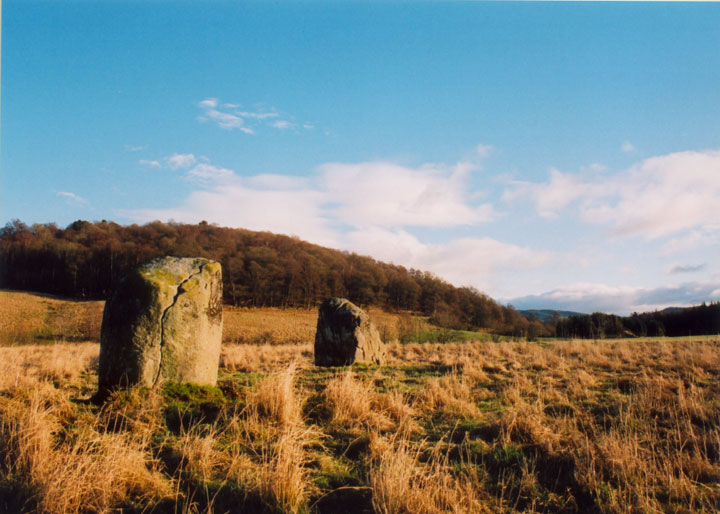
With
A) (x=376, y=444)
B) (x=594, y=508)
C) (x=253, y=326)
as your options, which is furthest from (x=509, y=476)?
(x=253, y=326)

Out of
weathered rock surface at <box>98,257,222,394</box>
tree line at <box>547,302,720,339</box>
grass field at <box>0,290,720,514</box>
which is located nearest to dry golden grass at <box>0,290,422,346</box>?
tree line at <box>547,302,720,339</box>

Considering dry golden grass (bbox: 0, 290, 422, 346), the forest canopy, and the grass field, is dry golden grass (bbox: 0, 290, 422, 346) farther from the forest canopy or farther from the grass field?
the grass field

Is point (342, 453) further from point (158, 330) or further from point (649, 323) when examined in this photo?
point (649, 323)

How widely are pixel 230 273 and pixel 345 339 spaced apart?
60790mm

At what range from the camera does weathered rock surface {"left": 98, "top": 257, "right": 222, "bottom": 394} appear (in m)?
5.48

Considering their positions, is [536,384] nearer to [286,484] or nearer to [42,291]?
[286,484]

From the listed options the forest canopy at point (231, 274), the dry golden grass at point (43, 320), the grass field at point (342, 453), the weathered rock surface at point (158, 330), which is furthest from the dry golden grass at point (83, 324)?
the grass field at point (342, 453)

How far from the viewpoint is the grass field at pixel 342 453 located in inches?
117

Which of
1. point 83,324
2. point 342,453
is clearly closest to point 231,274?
point 83,324

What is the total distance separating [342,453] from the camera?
13.0 feet

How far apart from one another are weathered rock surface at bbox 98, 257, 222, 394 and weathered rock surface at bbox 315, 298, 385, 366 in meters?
6.21

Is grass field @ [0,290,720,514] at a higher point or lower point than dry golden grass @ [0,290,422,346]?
higher

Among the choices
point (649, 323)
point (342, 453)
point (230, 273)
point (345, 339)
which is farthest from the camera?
point (230, 273)

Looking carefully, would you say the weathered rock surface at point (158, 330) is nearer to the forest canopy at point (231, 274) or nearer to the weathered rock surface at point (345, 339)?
the weathered rock surface at point (345, 339)
